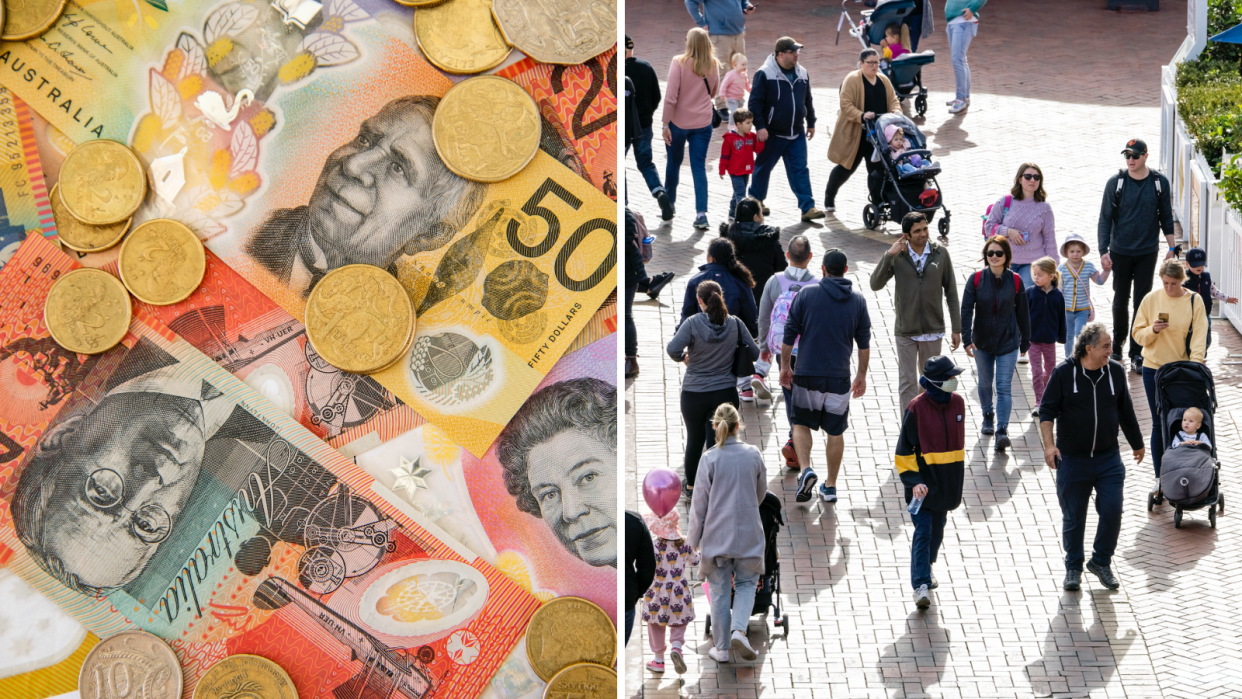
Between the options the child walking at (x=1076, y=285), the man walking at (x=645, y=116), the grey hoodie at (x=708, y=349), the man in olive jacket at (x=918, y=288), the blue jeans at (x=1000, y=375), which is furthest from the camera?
the man walking at (x=645, y=116)

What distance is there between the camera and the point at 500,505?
268 cm

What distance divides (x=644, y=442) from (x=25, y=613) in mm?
7430

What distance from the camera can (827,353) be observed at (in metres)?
8.74

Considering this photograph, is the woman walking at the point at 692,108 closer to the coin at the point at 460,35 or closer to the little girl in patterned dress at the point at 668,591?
the little girl in patterned dress at the point at 668,591

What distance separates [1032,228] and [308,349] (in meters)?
9.13

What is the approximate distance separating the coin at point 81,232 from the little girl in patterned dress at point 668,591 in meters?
4.67

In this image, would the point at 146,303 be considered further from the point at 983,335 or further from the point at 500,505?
the point at 983,335

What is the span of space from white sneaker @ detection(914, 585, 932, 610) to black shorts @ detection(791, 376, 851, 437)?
1351 millimetres

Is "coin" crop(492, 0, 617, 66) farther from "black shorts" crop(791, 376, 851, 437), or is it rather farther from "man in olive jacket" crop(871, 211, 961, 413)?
"man in olive jacket" crop(871, 211, 961, 413)

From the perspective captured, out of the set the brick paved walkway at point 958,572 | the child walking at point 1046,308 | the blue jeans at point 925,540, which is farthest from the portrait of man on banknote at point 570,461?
A: the child walking at point 1046,308

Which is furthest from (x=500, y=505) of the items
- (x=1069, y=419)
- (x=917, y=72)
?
(x=917, y=72)

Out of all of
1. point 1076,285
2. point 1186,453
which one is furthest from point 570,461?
point 1076,285

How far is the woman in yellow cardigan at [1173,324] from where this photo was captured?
9234 mm

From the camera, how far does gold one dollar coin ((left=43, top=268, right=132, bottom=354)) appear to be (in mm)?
2627
